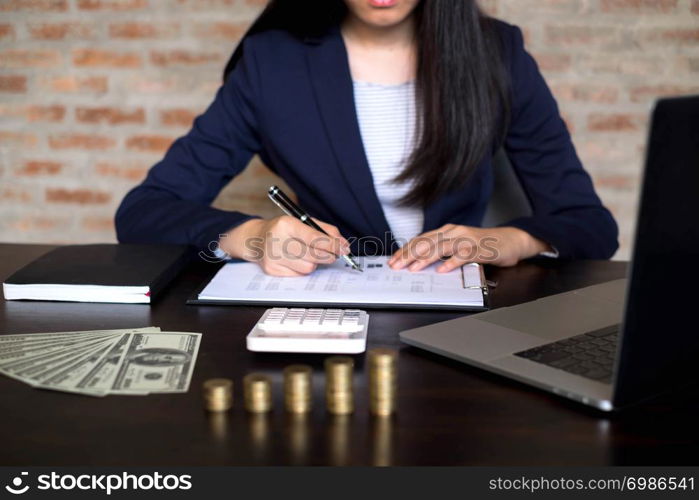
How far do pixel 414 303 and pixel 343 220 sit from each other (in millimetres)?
644

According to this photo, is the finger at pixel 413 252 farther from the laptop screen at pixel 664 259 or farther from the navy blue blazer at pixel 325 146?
the laptop screen at pixel 664 259

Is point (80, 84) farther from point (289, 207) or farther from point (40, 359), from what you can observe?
point (40, 359)

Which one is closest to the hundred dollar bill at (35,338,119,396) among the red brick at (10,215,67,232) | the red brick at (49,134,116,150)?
the red brick at (49,134,116,150)

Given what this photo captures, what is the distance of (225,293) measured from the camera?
1.09 m

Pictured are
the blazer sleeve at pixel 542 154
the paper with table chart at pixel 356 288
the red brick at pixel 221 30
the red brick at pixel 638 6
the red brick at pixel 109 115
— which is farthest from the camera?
the red brick at pixel 109 115

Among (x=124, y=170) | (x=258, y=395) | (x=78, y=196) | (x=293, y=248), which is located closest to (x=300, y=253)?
(x=293, y=248)

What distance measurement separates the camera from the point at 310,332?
88cm

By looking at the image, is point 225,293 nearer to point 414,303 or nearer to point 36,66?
point 414,303

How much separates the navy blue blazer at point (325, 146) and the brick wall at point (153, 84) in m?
0.71

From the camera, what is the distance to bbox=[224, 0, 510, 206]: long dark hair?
155 centimetres

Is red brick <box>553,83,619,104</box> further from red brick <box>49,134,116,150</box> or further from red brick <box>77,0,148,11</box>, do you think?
red brick <box>49,134,116,150</box>

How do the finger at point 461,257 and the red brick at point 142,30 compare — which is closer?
the finger at point 461,257

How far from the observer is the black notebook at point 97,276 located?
3.53 feet

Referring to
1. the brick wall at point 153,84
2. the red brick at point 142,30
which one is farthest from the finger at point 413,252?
the red brick at point 142,30
